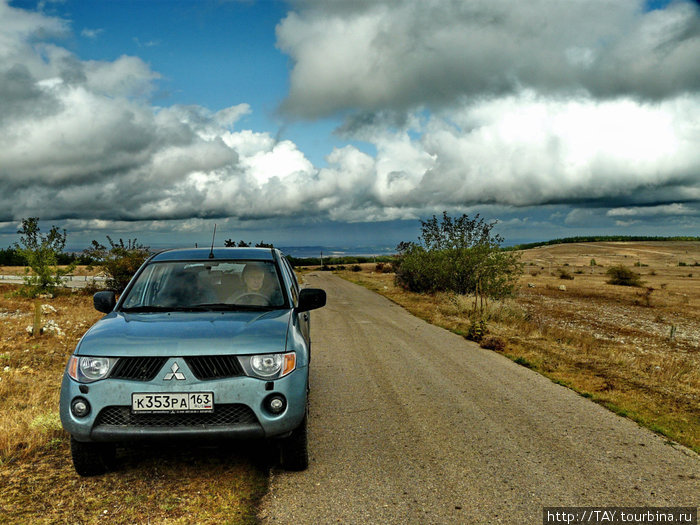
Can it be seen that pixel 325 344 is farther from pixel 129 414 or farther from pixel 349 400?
pixel 129 414

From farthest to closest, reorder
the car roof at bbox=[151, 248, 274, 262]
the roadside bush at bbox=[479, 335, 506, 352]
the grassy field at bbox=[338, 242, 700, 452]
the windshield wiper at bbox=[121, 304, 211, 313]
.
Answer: the roadside bush at bbox=[479, 335, 506, 352], the grassy field at bbox=[338, 242, 700, 452], the car roof at bbox=[151, 248, 274, 262], the windshield wiper at bbox=[121, 304, 211, 313]

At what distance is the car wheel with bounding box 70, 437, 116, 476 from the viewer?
3846 millimetres

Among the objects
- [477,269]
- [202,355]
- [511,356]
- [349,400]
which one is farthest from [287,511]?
[477,269]

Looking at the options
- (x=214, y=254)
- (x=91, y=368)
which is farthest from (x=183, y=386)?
(x=214, y=254)

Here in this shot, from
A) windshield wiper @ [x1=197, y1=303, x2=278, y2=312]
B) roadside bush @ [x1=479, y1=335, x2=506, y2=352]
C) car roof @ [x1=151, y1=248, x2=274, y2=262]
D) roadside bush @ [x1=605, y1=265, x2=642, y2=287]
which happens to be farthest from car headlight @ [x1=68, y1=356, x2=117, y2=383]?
roadside bush @ [x1=605, y1=265, x2=642, y2=287]

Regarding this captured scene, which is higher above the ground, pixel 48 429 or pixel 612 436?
pixel 48 429

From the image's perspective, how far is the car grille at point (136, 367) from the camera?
363cm

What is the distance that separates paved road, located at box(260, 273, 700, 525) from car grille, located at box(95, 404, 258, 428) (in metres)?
0.70

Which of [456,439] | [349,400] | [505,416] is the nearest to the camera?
[456,439]

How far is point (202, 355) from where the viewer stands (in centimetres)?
363

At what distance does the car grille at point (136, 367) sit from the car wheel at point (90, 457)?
0.72 metres

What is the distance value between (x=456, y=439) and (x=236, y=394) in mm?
2594

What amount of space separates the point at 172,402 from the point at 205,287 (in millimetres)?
1628

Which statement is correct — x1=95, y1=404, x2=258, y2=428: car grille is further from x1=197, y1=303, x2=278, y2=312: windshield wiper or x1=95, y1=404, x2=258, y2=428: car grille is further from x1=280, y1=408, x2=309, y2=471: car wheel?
x1=197, y1=303, x2=278, y2=312: windshield wiper
